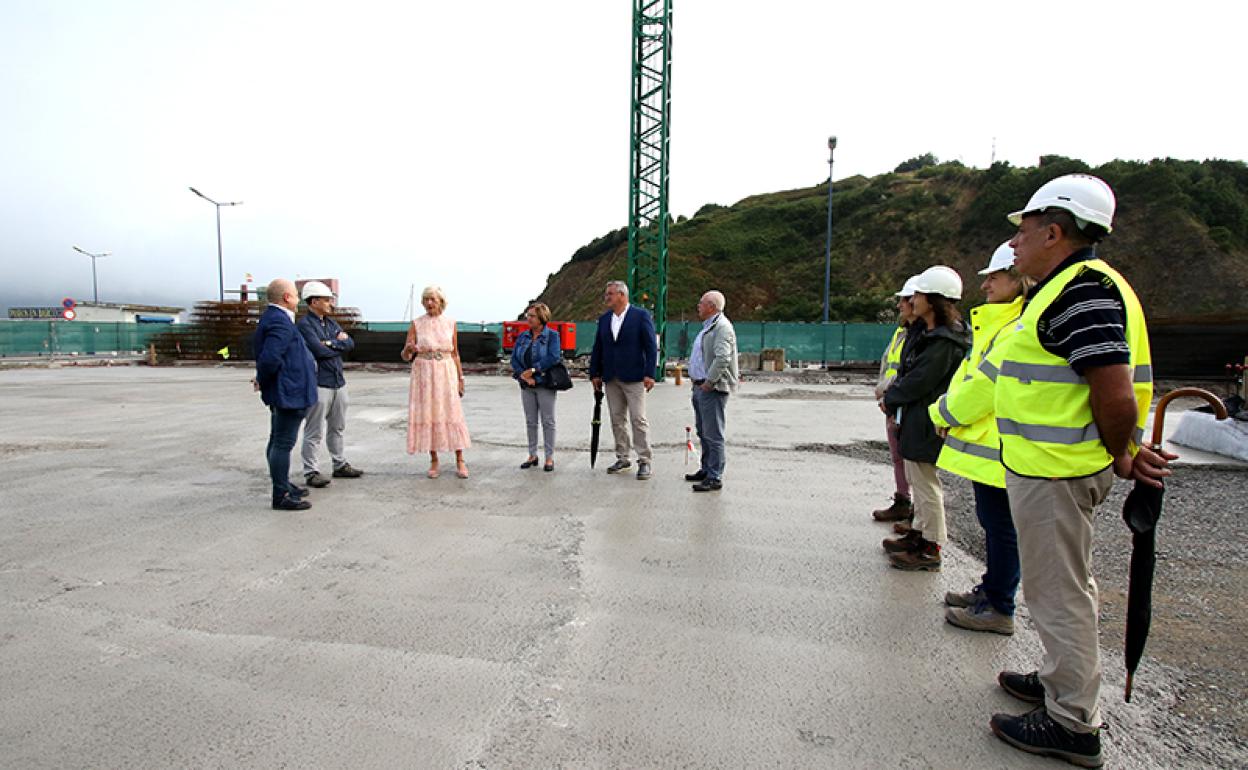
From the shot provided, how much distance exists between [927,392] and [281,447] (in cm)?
492

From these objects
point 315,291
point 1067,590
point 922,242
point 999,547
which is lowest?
point 999,547

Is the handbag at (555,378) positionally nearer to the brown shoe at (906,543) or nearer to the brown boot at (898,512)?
the brown boot at (898,512)

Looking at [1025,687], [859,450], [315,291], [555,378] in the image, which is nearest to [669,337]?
[859,450]

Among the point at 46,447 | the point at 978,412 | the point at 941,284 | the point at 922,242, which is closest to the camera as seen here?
the point at 978,412

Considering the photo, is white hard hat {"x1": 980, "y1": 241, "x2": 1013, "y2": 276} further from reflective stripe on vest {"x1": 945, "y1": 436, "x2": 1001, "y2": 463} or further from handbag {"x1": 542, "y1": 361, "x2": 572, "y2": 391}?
handbag {"x1": 542, "y1": 361, "x2": 572, "y2": 391}

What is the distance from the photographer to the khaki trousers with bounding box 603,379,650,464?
7004 mm

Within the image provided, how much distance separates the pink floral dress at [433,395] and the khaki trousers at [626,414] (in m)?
1.56

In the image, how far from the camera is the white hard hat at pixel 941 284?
13.6 feet

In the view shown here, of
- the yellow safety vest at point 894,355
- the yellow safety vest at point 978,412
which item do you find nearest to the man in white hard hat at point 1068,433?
the yellow safety vest at point 978,412

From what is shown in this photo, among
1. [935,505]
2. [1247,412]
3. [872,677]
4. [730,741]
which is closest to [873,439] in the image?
[1247,412]

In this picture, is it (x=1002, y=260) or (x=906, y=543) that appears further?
(x=906, y=543)

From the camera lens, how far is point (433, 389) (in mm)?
6859

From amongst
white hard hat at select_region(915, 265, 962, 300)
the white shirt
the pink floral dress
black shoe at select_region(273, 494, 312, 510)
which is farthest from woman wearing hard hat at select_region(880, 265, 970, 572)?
black shoe at select_region(273, 494, 312, 510)

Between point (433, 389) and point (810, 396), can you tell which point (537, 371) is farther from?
point (810, 396)
